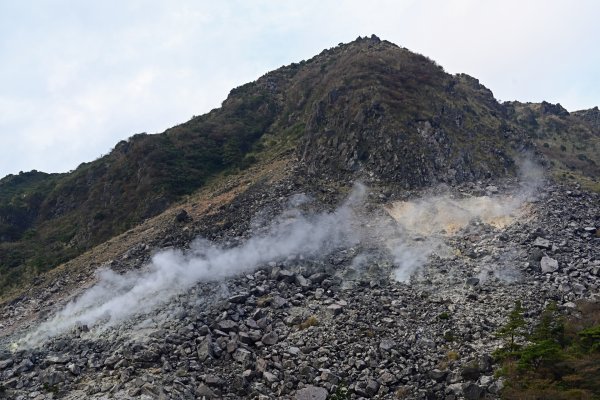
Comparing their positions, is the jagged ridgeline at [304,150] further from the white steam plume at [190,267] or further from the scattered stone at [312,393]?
the scattered stone at [312,393]

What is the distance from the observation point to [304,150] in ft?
141

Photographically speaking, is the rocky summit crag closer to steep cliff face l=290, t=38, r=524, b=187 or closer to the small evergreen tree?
steep cliff face l=290, t=38, r=524, b=187

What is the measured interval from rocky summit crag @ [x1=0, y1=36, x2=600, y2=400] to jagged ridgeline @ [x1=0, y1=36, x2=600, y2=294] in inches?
8.3

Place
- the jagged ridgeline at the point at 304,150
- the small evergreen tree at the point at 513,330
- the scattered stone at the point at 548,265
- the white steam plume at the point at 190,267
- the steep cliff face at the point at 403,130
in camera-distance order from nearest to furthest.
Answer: the small evergreen tree at the point at 513,330 < the scattered stone at the point at 548,265 < the white steam plume at the point at 190,267 < the steep cliff face at the point at 403,130 < the jagged ridgeline at the point at 304,150

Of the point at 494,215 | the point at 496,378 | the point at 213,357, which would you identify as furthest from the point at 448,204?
the point at 213,357

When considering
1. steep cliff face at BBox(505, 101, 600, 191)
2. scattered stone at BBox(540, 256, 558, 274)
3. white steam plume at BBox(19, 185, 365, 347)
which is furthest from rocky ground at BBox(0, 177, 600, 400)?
steep cliff face at BBox(505, 101, 600, 191)

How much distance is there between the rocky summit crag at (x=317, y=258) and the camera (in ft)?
72.9

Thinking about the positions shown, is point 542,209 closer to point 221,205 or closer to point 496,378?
point 496,378

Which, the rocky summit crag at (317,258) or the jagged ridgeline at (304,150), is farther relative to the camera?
the jagged ridgeline at (304,150)

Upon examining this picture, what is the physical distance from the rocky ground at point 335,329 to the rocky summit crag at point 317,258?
0.09m

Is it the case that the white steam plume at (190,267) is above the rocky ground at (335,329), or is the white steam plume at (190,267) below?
above

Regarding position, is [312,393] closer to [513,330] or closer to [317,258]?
[513,330]

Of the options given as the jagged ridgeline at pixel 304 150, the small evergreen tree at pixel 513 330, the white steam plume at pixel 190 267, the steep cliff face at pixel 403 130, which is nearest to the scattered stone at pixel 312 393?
the small evergreen tree at pixel 513 330

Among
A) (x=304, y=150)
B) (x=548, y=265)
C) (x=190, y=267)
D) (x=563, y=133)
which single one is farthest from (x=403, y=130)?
(x=563, y=133)
